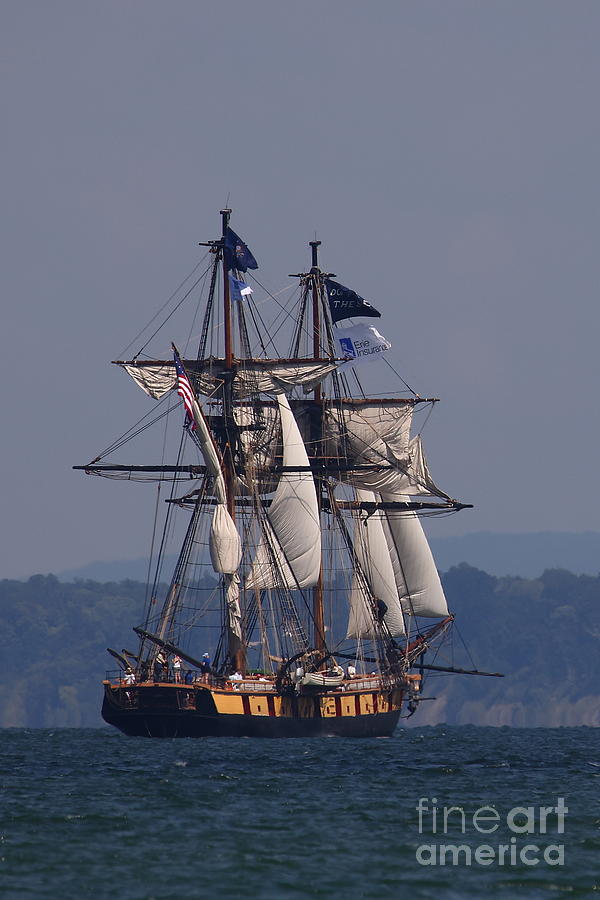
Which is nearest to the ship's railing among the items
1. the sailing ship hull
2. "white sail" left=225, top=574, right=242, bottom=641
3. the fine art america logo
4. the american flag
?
the sailing ship hull

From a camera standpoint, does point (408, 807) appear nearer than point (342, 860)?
No

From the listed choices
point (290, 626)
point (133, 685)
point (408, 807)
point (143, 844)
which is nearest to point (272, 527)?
point (290, 626)

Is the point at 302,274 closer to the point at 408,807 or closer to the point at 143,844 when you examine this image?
the point at 408,807

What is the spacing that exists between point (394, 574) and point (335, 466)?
26.8 ft

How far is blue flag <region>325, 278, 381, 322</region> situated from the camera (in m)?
108

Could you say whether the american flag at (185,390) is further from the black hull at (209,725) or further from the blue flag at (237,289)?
the black hull at (209,725)

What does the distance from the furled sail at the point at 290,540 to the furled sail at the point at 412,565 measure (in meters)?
12.6

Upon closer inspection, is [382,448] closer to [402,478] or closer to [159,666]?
[402,478]

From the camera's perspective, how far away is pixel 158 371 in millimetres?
102125

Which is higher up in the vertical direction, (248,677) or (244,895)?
(248,677)

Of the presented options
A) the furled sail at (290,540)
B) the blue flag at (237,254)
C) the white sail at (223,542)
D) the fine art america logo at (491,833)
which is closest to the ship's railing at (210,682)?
the white sail at (223,542)

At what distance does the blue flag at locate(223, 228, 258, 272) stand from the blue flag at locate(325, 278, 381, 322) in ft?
27.3

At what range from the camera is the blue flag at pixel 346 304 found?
10756 cm

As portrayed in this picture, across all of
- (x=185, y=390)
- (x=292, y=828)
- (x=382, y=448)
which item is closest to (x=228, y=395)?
(x=185, y=390)
